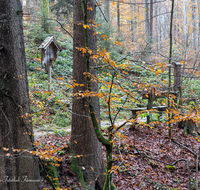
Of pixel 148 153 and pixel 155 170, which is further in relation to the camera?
pixel 148 153

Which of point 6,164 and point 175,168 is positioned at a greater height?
point 6,164

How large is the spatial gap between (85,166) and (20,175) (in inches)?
68.1

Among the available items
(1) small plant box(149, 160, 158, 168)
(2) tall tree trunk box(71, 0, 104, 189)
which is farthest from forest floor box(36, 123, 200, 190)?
(2) tall tree trunk box(71, 0, 104, 189)

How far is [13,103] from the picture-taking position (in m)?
3.24

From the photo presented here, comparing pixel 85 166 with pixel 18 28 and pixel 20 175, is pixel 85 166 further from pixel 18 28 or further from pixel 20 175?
pixel 18 28

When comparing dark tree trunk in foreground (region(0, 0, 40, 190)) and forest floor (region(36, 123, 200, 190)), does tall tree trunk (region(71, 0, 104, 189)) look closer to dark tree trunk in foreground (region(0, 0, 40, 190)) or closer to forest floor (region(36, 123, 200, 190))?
forest floor (region(36, 123, 200, 190))

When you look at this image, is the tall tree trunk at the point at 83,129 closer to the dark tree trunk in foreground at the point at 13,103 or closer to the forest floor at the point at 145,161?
the forest floor at the point at 145,161

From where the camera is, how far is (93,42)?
4.59 m

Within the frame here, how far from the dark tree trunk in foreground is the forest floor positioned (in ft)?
1.73

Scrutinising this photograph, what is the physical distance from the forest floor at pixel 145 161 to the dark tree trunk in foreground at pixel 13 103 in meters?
0.53

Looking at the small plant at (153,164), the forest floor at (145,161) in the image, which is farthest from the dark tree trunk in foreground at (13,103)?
the small plant at (153,164)

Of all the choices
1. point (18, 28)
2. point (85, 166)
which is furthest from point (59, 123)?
point (18, 28)

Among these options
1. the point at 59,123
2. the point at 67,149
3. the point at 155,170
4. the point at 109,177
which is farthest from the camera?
the point at 59,123

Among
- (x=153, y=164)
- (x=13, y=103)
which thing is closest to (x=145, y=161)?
(x=153, y=164)
